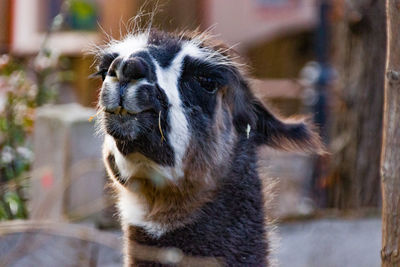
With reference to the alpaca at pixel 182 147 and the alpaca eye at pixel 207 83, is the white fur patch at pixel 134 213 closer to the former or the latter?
the alpaca at pixel 182 147

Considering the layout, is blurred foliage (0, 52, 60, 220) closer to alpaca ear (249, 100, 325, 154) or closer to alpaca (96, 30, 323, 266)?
alpaca (96, 30, 323, 266)

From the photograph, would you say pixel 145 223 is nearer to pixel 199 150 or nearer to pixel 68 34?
pixel 199 150

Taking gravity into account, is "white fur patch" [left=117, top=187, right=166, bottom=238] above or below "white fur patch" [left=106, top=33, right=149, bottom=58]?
below

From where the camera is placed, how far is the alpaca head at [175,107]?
3.01 m

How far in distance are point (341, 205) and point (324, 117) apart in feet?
5.41

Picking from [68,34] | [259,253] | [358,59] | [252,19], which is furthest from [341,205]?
[252,19]

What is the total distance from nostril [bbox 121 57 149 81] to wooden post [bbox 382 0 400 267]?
976 millimetres

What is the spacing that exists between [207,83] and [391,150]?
87 centimetres

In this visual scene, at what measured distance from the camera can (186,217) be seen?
335cm

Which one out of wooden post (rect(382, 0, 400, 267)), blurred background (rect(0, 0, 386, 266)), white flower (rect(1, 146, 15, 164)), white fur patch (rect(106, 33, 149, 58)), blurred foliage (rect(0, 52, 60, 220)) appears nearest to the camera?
wooden post (rect(382, 0, 400, 267))

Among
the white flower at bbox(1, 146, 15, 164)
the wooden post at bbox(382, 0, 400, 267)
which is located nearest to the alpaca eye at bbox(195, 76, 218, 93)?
the wooden post at bbox(382, 0, 400, 267)

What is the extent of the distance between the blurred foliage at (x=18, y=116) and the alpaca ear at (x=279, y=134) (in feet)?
6.46

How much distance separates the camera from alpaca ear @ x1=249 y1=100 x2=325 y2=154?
12.2ft

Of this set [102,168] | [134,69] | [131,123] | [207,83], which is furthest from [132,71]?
[102,168]
